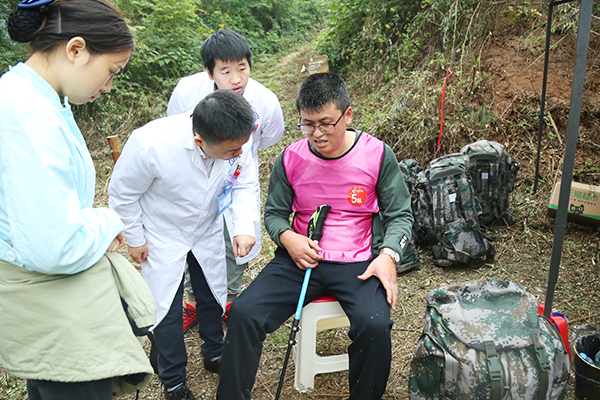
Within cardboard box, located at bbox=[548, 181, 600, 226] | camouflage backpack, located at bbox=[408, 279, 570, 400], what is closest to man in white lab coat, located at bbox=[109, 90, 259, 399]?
camouflage backpack, located at bbox=[408, 279, 570, 400]

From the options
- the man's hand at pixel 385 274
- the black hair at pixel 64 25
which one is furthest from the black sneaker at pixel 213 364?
the black hair at pixel 64 25

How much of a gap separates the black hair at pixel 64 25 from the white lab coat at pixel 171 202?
789 millimetres

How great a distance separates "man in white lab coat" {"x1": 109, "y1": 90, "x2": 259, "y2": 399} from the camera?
1.90 meters

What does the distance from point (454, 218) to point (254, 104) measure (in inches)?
71.0

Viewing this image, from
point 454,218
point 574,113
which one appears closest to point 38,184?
point 574,113

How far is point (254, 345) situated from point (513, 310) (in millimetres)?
1167

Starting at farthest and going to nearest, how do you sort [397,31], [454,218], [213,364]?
[397,31] < [454,218] < [213,364]

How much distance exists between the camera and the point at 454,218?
340 centimetres

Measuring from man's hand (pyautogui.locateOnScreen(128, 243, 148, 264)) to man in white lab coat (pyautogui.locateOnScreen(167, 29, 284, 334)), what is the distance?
461 mm

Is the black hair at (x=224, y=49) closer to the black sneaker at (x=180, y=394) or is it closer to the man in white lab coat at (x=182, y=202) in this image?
the man in white lab coat at (x=182, y=202)

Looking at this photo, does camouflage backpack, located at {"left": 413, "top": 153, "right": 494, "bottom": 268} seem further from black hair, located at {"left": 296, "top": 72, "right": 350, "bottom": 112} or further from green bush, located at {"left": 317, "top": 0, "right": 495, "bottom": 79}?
green bush, located at {"left": 317, "top": 0, "right": 495, "bottom": 79}

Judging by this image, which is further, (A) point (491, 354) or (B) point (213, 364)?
(B) point (213, 364)

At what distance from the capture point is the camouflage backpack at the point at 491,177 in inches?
144

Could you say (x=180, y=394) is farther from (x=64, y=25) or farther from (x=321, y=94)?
(x=64, y=25)
